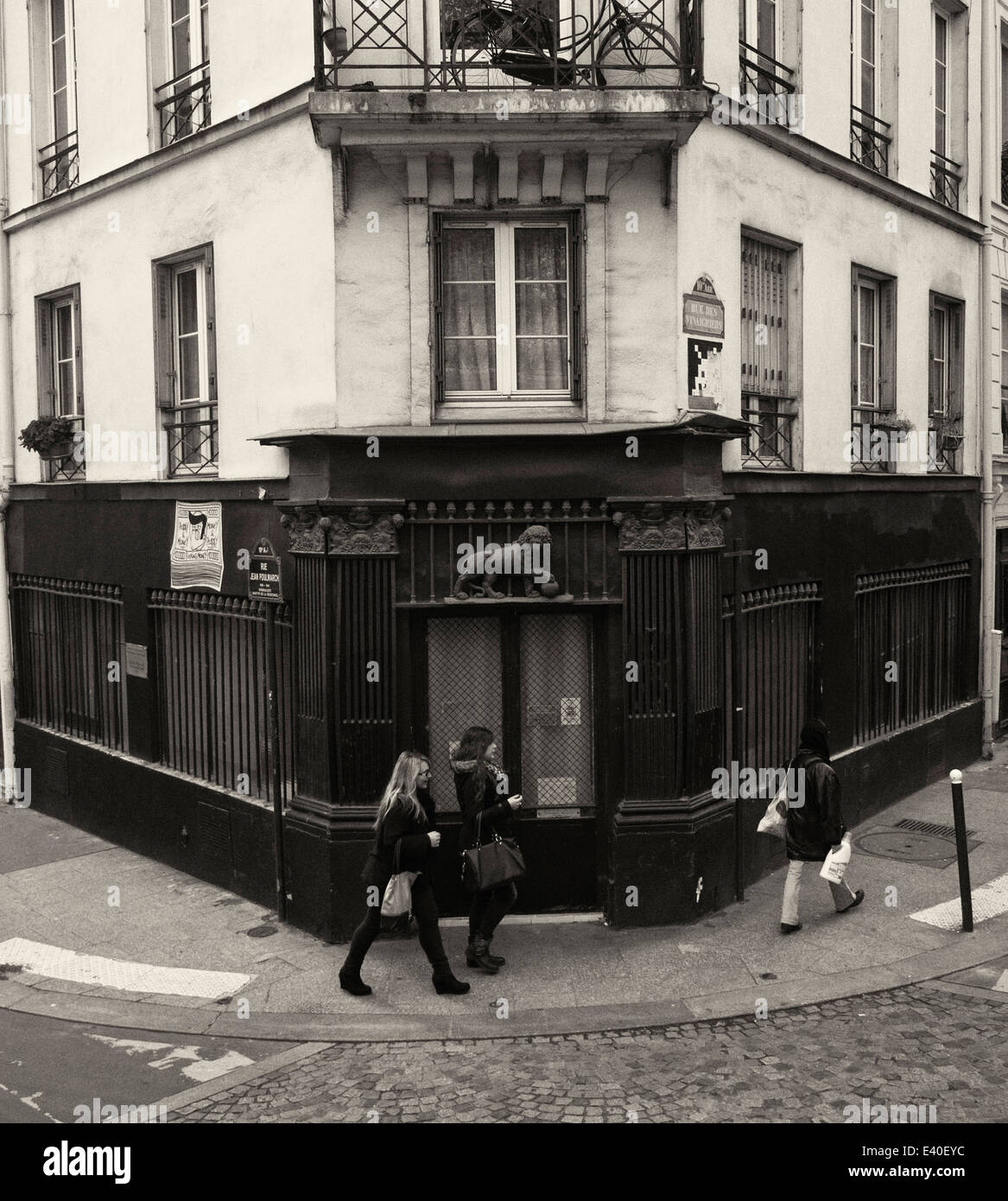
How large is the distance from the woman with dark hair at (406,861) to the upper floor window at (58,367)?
6.46 m

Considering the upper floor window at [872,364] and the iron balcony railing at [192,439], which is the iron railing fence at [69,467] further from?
the upper floor window at [872,364]

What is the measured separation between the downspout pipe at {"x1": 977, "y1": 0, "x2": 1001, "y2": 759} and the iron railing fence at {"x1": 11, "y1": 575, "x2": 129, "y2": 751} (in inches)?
402

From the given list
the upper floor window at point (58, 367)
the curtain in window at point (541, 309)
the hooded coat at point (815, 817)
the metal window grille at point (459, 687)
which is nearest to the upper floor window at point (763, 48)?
the curtain in window at point (541, 309)

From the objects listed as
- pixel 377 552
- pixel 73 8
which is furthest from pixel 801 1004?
pixel 73 8

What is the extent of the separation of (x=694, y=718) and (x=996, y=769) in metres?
6.86

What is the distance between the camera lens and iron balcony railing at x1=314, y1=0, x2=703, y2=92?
27.0ft

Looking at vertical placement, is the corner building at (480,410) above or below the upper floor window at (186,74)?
below

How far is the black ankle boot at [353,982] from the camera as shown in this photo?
7.59m

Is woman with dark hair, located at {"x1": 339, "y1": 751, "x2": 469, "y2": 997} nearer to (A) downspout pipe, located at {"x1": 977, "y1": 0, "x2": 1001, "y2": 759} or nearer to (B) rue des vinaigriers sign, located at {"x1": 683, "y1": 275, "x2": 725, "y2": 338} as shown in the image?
(B) rue des vinaigriers sign, located at {"x1": 683, "y1": 275, "x2": 725, "y2": 338}

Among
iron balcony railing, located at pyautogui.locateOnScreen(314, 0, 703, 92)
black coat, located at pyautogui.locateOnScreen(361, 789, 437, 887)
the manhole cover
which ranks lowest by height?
the manhole cover

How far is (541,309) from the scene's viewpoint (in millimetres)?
8898

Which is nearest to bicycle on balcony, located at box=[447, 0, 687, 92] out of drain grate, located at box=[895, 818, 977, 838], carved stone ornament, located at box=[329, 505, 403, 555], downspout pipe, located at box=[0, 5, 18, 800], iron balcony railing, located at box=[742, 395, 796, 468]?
iron balcony railing, located at box=[742, 395, 796, 468]

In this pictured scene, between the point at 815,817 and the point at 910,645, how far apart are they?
199 inches

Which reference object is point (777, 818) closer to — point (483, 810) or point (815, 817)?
point (815, 817)
